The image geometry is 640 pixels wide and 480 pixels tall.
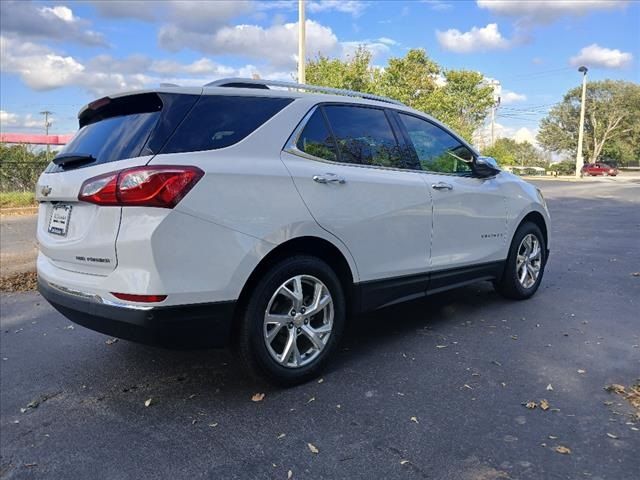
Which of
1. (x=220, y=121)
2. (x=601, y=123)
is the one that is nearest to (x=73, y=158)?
(x=220, y=121)

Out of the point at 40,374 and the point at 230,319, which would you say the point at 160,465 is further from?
the point at 40,374

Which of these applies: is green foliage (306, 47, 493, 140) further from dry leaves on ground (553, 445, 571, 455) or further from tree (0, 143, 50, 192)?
dry leaves on ground (553, 445, 571, 455)

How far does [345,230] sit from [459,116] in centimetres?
4085

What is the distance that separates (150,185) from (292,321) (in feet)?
3.90

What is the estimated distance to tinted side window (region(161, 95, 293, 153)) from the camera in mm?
3014

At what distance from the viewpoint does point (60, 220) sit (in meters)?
3.30

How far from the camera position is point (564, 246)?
9.02m

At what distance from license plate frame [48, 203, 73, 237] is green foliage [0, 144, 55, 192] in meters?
18.9

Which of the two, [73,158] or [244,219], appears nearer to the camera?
[244,219]

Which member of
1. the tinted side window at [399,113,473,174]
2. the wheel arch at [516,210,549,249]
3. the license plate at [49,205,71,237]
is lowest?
the wheel arch at [516,210,549,249]

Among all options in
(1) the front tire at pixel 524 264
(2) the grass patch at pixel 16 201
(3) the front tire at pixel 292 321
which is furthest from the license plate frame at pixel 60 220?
(2) the grass patch at pixel 16 201

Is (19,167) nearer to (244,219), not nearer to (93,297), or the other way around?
(93,297)

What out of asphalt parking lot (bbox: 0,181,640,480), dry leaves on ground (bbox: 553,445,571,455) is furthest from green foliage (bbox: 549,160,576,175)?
dry leaves on ground (bbox: 553,445,571,455)

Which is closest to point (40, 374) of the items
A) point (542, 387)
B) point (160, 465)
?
point (160, 465)
